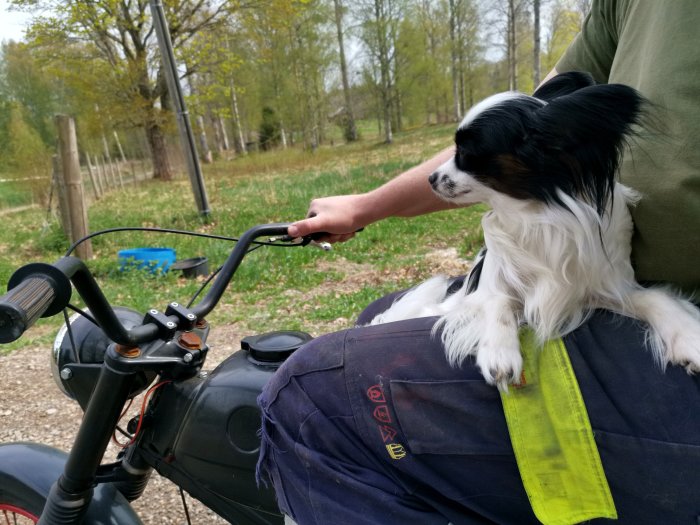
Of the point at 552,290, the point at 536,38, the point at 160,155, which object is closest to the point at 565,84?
the point at 552,290

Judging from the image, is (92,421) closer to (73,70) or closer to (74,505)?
(74,505)

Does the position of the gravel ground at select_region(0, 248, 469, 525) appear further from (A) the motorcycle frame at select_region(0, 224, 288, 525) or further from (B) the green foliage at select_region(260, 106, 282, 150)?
(B) the green foliage at select_region(260, 106, 282, 150)

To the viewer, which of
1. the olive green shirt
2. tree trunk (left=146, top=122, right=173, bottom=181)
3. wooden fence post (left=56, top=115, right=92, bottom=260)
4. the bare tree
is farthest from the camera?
the bare tree

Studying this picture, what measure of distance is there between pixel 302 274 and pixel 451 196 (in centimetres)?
518

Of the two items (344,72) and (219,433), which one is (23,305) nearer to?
(219,433)

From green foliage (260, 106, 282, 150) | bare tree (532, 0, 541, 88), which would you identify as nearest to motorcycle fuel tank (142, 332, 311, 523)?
bare tree (532, 0, 541, 88)

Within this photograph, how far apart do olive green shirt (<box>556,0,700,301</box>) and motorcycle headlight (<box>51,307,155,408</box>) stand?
1324mm

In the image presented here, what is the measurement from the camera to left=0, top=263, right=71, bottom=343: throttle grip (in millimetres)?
925

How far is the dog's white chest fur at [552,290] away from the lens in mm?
1203

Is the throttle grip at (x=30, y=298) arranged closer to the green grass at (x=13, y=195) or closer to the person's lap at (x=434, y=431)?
the person's lap at (x=434, y=431)

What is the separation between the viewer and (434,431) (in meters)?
1.15

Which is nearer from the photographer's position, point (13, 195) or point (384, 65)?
point (13, 195)

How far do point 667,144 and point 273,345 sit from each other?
1.12 metres

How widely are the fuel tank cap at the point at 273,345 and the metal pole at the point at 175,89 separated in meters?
8.20
